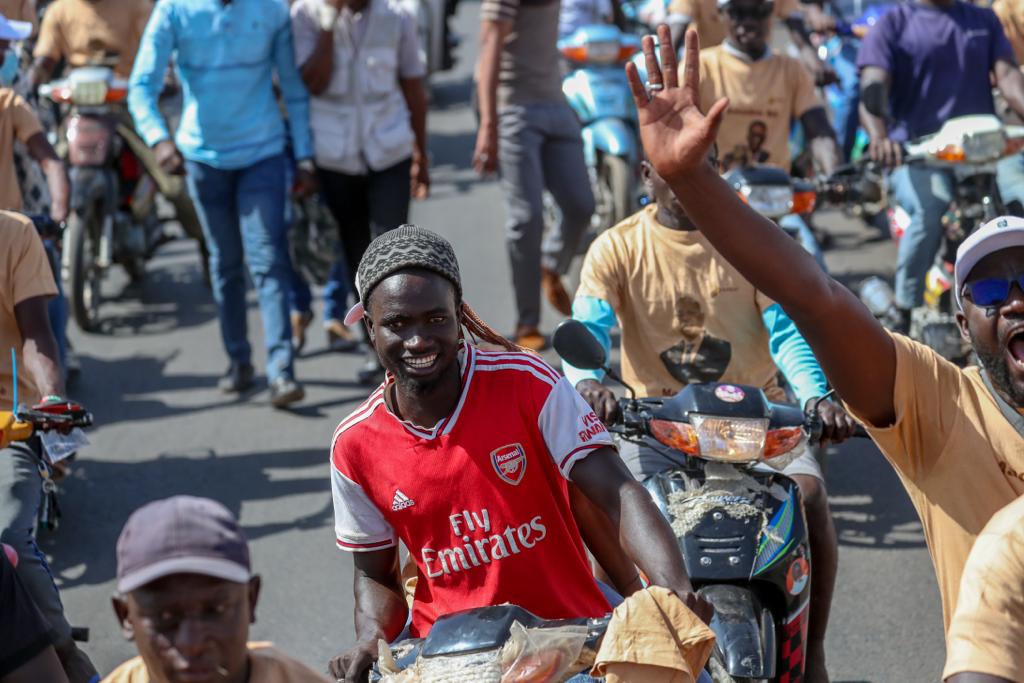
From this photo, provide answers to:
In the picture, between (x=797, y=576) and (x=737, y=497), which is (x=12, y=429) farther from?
(x=797, y=576)

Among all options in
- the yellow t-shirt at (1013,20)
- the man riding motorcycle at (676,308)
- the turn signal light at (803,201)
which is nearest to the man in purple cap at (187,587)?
the man riding motorcycle at (676,308)

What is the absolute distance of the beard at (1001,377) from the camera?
3.19 metres

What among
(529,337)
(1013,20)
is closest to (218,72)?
(529,337)

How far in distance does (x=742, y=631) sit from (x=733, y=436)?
1.76 ft

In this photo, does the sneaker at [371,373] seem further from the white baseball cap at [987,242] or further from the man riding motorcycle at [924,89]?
the white baseball cap at [987,242]

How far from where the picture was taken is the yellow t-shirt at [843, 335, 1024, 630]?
3.26 metres

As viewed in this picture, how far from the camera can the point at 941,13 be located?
27.0 ft

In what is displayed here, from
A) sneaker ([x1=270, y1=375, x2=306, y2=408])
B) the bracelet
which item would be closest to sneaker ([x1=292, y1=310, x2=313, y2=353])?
sneaker ([x1=270, y1=375, x2=306, y2=408])

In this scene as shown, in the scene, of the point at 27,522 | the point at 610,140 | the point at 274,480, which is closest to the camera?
the point at 27,522

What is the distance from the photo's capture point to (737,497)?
429 centimetres

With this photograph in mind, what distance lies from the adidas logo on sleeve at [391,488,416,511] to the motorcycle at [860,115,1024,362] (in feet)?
13.6

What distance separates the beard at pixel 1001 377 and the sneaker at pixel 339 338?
258 inches

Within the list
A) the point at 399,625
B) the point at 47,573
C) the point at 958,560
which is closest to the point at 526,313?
the point at 47,573

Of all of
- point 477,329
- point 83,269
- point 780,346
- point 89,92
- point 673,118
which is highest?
point 673,118
